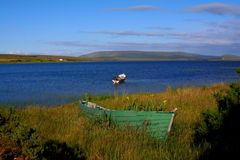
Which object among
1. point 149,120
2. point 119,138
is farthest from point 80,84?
point 119,138

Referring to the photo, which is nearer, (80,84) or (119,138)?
(119,138)

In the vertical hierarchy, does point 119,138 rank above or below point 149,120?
below

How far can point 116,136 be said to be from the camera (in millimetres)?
10344

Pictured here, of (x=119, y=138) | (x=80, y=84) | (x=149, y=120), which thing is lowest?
(x=80, y=84)

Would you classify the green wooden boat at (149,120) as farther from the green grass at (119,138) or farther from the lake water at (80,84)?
the lake water at (80,84)

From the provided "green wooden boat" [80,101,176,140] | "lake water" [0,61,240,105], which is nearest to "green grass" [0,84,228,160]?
"green wooden boat" [80,101,176,140]

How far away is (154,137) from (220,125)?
192 centimetres

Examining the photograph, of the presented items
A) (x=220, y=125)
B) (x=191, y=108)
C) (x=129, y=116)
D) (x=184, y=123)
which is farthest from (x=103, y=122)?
(x=191, y=108)

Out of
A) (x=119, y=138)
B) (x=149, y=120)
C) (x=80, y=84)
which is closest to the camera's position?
(x=119, y=138)

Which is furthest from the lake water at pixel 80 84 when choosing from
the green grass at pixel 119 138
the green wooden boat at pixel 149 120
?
the green wooden boat at pixel 149 120

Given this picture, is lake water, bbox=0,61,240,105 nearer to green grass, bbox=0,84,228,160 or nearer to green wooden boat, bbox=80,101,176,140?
green grass, bbox=0,84,228,160

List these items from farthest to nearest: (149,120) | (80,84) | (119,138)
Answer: (80,84) → (149,120) → (119,138)

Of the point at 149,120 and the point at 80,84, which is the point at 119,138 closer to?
the point at 149,120

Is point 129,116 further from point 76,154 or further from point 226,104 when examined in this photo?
point 76,154
